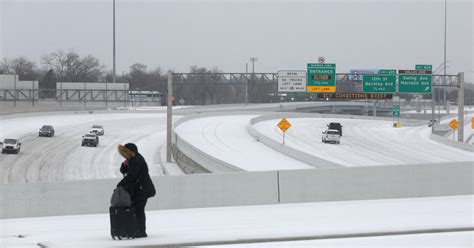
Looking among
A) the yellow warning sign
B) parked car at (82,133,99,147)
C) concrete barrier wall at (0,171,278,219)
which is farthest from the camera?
parked car at (82,133,99,147)

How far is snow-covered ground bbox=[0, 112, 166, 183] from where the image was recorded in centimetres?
5041

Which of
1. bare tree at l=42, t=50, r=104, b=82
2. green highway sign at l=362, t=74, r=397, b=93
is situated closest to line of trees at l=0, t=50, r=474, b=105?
bare tree at l=42, t=50, r=104, b=82

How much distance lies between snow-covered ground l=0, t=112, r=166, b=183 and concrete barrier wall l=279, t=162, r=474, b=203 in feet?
105

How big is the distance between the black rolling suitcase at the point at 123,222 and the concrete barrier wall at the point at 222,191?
5.68 metres

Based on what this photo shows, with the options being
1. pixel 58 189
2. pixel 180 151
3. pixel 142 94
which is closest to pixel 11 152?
pixel 180 151

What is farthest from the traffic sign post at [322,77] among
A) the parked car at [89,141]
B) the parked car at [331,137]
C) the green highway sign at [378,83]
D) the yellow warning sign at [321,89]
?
the parked car at [89,141]

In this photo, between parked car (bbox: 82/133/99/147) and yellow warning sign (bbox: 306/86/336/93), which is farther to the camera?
parked car (bbox: 82/133/99/147)

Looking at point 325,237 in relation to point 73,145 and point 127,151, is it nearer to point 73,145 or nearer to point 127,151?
point 127,151

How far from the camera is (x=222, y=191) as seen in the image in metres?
17.1

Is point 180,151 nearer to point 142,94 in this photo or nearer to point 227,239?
point 227,239

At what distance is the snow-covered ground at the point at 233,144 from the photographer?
4688cm

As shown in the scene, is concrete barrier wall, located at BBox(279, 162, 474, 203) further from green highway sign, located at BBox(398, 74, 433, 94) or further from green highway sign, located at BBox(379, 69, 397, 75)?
green highway sign, located at BBox(379, 69, 397, 75)

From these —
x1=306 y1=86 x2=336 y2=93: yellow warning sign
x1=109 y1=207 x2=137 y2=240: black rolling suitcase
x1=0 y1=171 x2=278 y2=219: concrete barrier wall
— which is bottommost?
x1=0 y1=171 x2=278 y2=219: concrete barrier wall

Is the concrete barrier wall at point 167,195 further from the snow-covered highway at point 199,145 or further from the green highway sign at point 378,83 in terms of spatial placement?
the green highway sign at point 378,83
